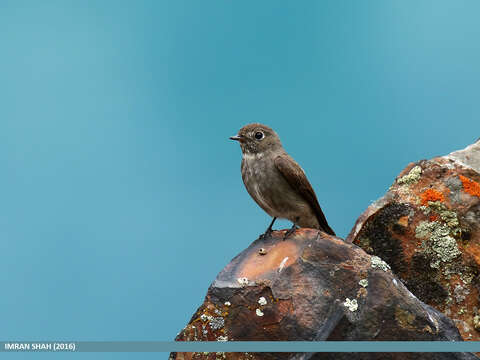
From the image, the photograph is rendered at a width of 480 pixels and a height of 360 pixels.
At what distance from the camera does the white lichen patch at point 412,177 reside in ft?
31.3

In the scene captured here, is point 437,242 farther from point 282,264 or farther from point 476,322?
point 282,264

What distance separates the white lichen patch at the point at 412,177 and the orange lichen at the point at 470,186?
64 centimetres

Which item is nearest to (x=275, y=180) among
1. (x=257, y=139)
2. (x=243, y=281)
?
(x=257, y=139)

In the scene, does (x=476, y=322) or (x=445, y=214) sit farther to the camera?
(x=445, y=214)

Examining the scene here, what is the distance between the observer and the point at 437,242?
898 centimetres

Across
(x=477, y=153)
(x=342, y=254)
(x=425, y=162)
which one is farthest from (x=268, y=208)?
(x=477, y=153)

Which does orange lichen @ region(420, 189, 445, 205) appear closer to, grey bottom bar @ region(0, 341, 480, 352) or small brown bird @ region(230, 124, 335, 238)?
small brown bird @ region(230, 124, 335, 238)

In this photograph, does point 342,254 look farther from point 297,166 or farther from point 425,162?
point 425,162

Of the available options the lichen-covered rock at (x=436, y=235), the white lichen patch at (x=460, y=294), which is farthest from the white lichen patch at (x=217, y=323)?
the white lichen patch at (x=460, y=294)

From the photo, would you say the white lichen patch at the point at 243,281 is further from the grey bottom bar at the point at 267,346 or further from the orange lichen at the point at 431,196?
the orange lichen at the point at 431,196

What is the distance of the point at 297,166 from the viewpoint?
9.02 metres

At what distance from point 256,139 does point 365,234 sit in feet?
7.32

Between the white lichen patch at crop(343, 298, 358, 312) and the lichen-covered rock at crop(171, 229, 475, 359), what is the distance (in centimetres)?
1

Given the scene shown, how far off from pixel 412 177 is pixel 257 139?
259 centimetres
